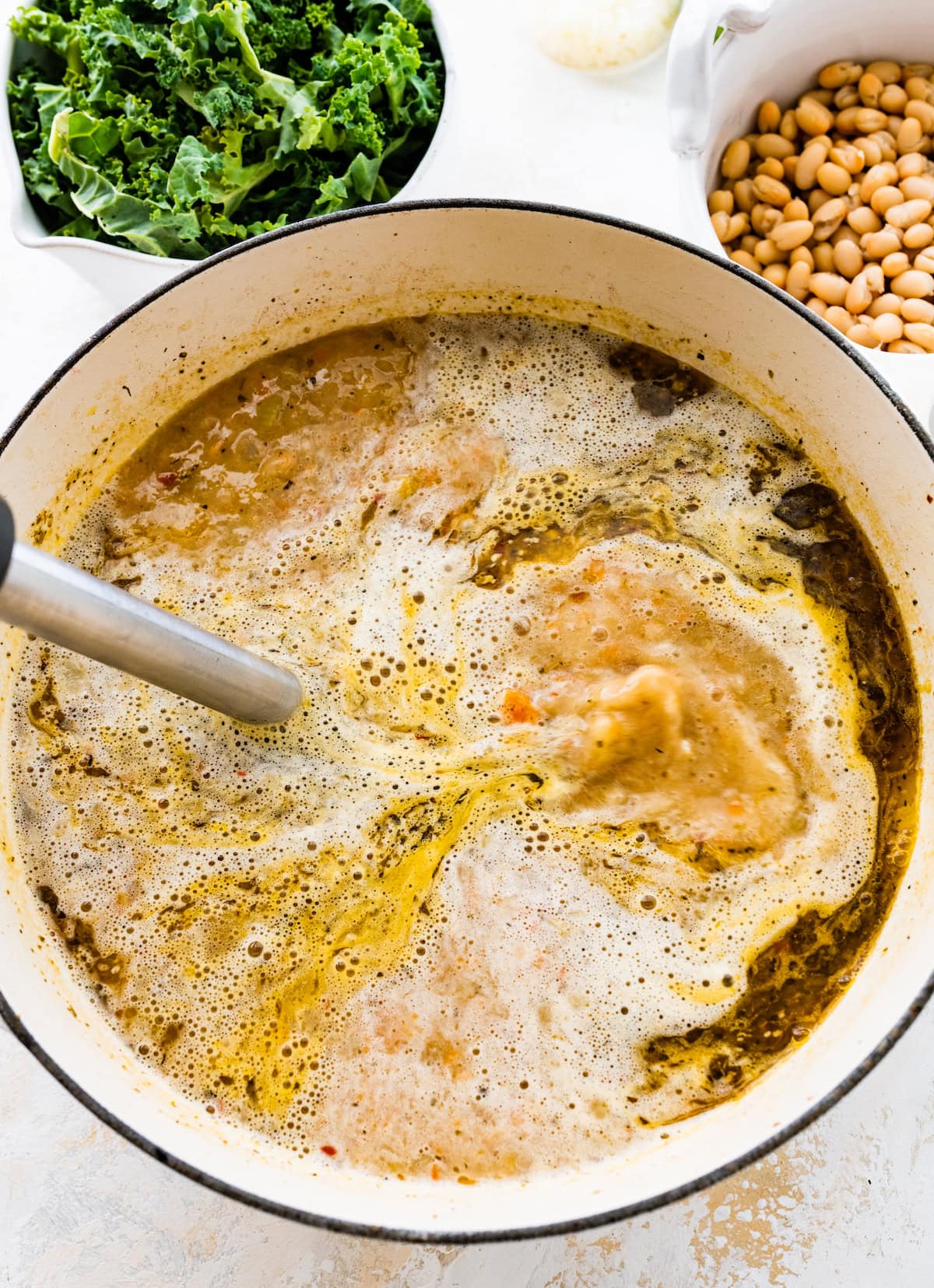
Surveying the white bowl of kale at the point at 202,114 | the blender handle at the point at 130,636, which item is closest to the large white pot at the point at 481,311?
the white bowl of kale at the point at 202,114

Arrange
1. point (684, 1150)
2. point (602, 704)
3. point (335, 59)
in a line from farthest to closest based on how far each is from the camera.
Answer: point (335, 59)
point (602, 704)
point (684, 1150)

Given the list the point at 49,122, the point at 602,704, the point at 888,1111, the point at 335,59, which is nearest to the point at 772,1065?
the point at 888,1111

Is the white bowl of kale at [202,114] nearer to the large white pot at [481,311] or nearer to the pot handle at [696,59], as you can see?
the large white pot at [481,311]

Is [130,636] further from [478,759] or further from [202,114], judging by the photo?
[202,114]

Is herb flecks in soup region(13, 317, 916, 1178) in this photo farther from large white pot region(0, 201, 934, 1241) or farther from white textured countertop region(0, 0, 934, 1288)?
white textured countertop region(0, 0, 934, 1288)

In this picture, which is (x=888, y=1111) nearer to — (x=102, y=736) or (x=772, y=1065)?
(x=772, y=1065)

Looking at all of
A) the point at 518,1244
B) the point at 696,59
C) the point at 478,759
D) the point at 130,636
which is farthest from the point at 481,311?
the point at 518,1244

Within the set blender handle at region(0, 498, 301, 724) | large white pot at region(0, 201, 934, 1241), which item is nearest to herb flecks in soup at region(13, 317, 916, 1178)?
large white pot at region(0, 201, 934, 1241)
